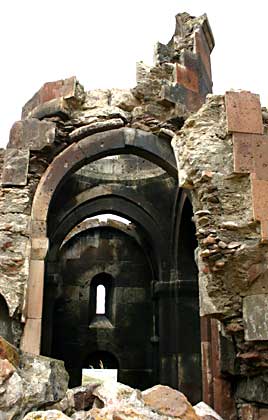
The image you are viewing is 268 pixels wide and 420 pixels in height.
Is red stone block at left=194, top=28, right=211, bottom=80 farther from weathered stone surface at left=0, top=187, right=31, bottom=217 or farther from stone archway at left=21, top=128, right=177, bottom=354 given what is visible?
weathered stone surface at left=0, top=187, right=31, bottom=217

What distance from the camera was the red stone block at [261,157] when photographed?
16.3 ft

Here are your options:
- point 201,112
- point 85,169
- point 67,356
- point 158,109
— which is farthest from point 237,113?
point 67,356

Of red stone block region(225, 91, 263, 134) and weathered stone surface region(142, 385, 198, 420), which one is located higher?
red stone block region(225, 91, 263, 134)

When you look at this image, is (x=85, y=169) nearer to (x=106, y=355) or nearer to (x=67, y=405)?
(x=106, y=355)

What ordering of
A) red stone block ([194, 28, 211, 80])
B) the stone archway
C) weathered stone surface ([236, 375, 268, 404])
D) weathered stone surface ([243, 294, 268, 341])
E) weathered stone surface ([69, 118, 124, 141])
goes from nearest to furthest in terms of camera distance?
weathered stone surface ([243, 294, 268, 341]) → weathered stone surface ([236, 375, 268, 404]) → the stone archway → weathered stone surface ([69, 118, 124, 141]) → red stone block ([194, 28, 211, 80])

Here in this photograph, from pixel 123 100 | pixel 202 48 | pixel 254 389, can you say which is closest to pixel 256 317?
pixel 254 389

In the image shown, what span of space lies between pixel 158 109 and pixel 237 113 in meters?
2.51

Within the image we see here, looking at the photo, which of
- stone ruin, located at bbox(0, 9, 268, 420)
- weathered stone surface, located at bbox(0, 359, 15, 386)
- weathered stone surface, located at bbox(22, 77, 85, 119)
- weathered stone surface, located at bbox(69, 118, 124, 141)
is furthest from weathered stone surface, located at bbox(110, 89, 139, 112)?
weathered stone surface, located at bbox(0, 359, 15, 386)

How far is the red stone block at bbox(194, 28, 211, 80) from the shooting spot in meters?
8.16

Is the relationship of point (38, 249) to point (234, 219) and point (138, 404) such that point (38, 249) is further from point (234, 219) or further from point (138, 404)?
point (138, 404)

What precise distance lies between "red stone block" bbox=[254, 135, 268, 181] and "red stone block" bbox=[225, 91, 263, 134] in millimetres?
99

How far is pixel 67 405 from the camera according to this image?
3506mm

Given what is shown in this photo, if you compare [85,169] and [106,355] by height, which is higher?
[85,169]

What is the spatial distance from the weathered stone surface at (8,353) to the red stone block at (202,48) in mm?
6058
